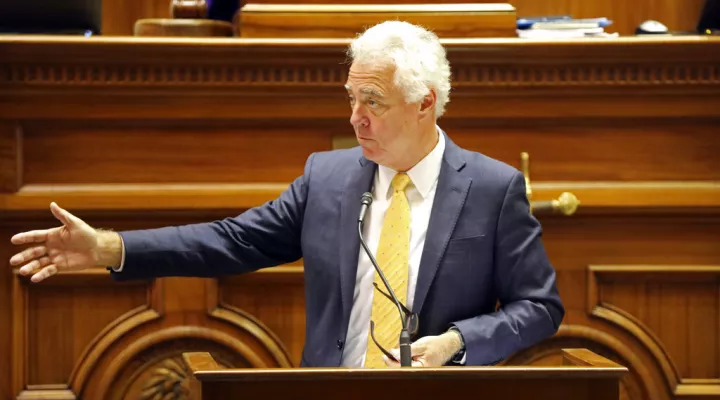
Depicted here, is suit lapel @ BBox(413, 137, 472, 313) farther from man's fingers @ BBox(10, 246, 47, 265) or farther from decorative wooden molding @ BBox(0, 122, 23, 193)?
decorative wooden molding @ BBox(0, 122, 23, 193)

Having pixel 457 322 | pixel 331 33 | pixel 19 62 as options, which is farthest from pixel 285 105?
pixel 457 322

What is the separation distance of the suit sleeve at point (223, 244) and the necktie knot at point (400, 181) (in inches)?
8.5

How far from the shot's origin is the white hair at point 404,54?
2.23m

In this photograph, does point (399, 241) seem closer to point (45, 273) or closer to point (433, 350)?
point (433, 350)

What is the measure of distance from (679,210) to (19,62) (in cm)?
174

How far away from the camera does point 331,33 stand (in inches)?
114

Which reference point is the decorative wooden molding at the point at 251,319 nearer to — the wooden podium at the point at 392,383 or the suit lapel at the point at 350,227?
the suit lapel at the point at 350,227

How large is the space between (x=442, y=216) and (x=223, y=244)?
47 cm

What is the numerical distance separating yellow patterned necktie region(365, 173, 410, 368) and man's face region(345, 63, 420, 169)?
12 centimetres

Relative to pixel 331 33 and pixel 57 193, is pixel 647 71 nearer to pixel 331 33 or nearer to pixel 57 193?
pixel 331 33

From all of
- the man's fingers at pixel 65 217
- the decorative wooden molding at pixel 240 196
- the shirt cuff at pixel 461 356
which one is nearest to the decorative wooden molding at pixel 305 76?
the decorative wooden molding at pixel 240 196

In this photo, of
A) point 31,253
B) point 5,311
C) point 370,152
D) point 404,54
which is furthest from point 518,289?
point 5,311

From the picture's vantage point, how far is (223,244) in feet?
7.64

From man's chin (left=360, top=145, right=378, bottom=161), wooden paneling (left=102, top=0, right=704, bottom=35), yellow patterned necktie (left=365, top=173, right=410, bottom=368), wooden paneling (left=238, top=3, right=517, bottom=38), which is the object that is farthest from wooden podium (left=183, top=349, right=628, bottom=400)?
wooden paneling (left=102, top=0, right=704, bottom=35)
